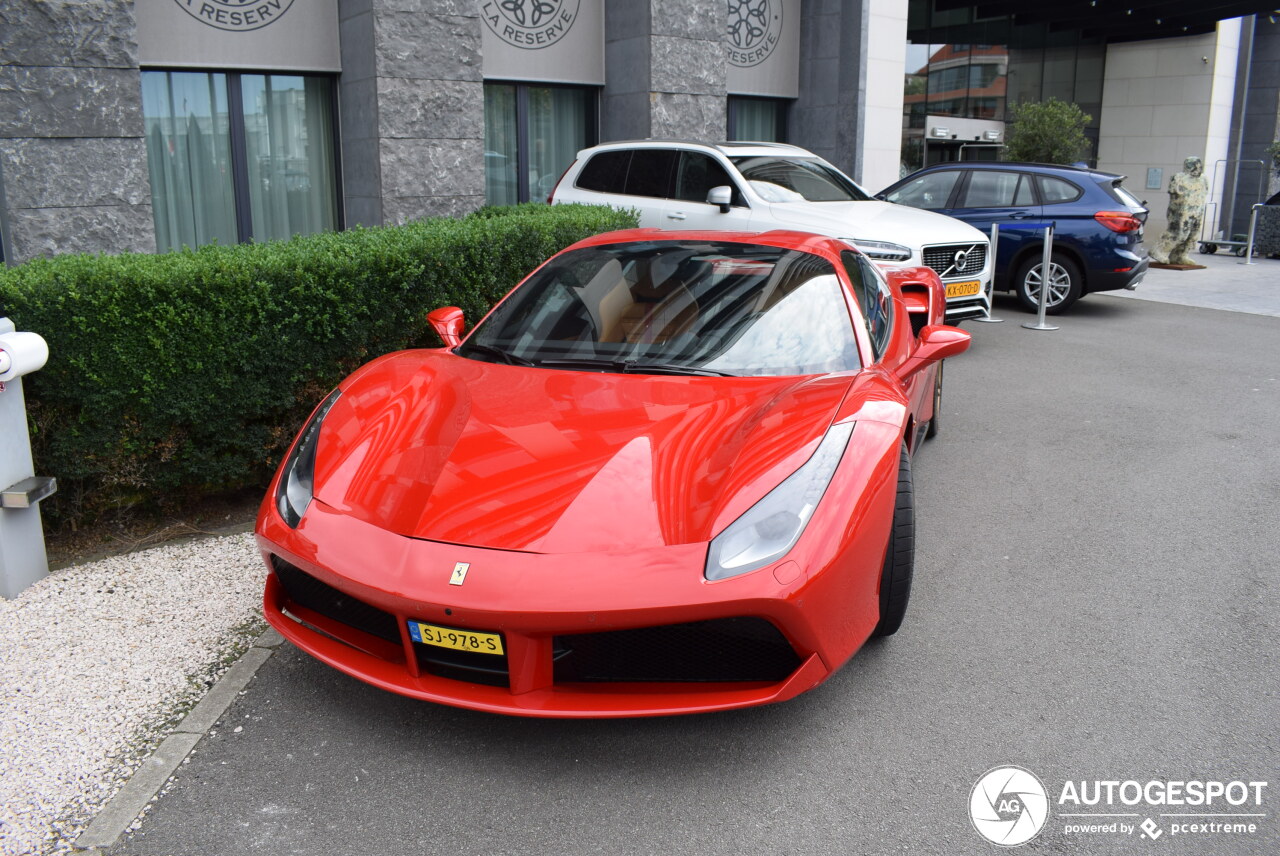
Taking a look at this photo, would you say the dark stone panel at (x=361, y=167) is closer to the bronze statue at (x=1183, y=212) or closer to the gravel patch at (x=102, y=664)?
the gravel patch at (x=102, y=664)

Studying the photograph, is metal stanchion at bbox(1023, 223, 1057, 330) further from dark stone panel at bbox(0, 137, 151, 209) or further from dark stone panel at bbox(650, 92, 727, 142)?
dark stone panel at bbox(0, 137, 151, 209)

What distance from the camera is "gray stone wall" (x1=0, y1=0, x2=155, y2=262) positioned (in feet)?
26.7


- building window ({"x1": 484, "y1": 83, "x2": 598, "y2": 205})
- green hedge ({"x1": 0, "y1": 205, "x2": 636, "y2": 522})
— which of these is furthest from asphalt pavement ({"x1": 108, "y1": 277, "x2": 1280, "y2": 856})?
building window ({"x1": 484, "y1": 83, "x2": 598, "y2": 205})

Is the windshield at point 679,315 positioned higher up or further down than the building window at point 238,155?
further down

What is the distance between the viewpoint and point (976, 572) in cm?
454

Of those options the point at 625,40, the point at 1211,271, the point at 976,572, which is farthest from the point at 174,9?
the point at 1211,271

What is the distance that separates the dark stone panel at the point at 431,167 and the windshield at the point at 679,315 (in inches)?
262

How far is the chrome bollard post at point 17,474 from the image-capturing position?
13.5 ft

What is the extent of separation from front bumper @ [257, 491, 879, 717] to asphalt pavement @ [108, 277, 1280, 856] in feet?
0.92

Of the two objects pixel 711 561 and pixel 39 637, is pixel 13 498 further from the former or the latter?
pixel 711 561

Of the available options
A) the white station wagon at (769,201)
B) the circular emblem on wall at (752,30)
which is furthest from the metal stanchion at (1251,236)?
the white station wagon at (769,201)

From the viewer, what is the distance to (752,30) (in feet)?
50.8

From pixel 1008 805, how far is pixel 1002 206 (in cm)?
1016

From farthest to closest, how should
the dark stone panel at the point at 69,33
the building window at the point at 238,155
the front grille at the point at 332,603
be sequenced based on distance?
the building window at the point at 238,155 → the dark stone panel at the point at 69,33 → the front grille at the point at 332,603
